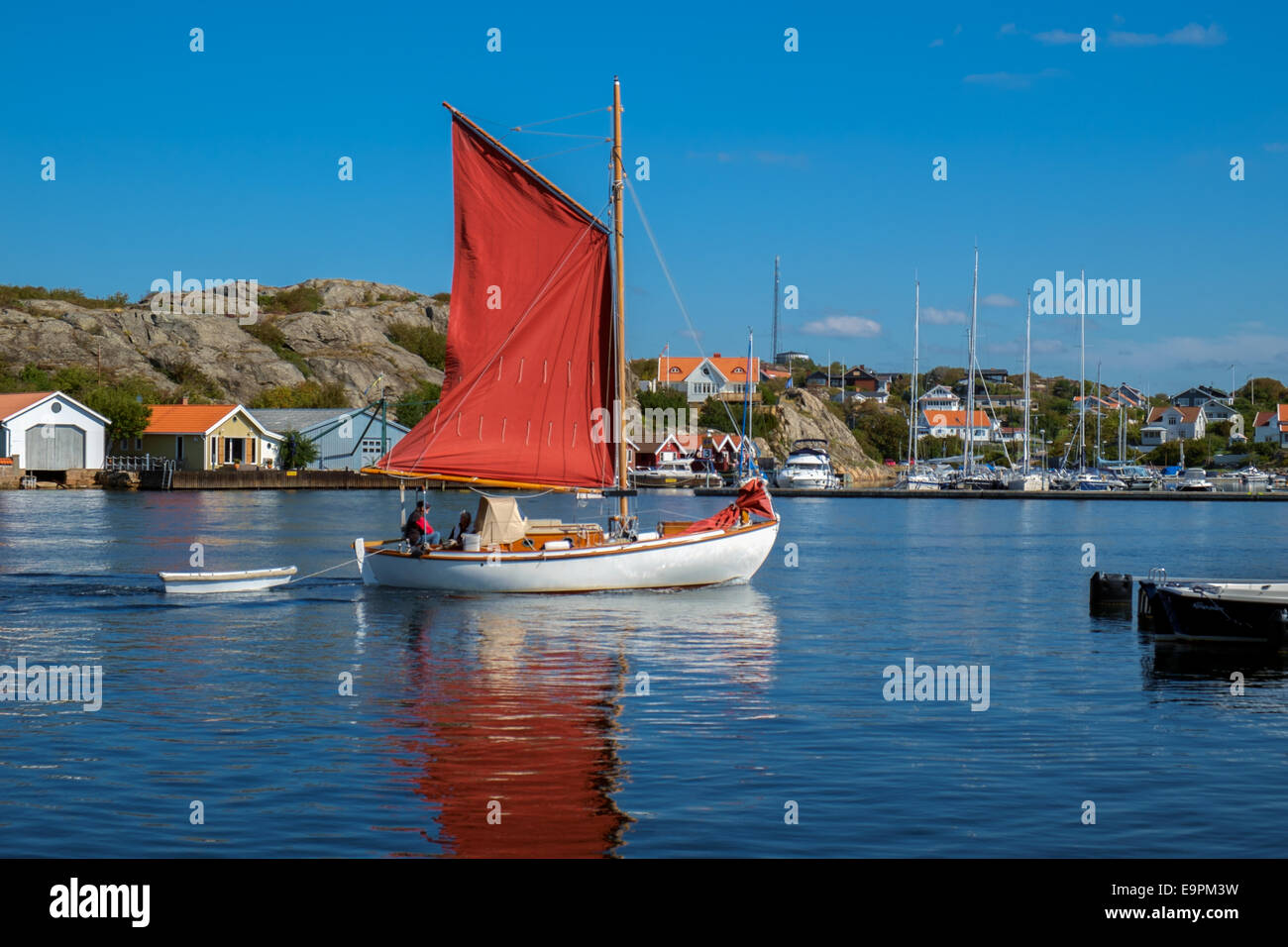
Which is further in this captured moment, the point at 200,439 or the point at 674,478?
the point at 674,478

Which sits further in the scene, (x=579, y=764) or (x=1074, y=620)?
(x=1074, y=620)

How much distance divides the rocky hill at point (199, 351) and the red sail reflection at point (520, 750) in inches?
5592

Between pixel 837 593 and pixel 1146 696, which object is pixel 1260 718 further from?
pixel 837 593

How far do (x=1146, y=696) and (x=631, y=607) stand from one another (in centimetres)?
1495

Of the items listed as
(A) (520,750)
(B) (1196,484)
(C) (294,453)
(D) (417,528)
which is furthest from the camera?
(B) (1196,484)

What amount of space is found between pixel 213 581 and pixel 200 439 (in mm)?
84710

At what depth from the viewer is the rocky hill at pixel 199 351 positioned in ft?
518


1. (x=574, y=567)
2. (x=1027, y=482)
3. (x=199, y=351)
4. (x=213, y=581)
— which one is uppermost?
(x=199, y=351)

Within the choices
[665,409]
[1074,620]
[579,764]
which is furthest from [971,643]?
[665,409]

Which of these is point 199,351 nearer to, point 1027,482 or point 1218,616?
point 1027,482

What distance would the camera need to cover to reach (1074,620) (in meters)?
35.6

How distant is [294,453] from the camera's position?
123 meters

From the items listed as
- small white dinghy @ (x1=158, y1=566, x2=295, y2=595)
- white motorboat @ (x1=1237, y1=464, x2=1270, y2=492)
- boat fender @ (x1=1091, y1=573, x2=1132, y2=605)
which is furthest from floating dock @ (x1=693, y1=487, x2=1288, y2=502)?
small white dinghy @ (x1=158, y1=566, x2=295, y2=595)

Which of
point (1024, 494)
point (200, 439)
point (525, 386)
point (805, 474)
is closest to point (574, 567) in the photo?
point (525, 386)
